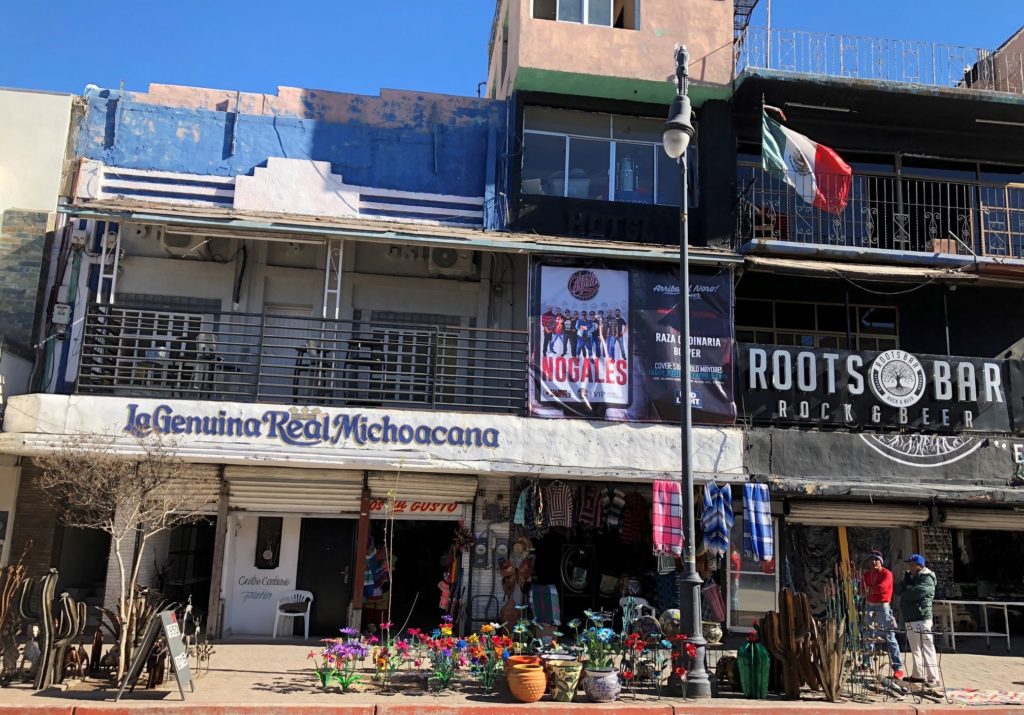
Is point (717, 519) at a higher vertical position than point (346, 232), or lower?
lower

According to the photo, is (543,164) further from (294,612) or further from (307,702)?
(307,702)

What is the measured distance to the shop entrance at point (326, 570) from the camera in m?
14.0

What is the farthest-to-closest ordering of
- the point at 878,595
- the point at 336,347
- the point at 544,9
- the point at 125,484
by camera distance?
the point at 544,9 → the point at 336,347 → the point at 878,595 → the point at 125,484

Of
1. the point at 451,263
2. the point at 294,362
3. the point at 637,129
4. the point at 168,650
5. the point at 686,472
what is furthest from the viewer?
the point at 637,129

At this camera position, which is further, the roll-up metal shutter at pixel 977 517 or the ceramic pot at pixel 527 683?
the roll-up metal shutter at pixel 977 517

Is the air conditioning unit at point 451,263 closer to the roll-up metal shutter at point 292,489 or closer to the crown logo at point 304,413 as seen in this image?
the crown logo at point 304,413

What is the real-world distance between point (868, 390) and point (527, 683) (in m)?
8.11

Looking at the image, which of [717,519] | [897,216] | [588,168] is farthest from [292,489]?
[897,216]

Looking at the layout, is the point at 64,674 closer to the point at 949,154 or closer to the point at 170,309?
the point at 170,309

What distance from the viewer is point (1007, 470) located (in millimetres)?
13859

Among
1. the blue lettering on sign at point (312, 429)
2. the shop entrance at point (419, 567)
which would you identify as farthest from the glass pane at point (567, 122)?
the shop entrance at point (419, 567)

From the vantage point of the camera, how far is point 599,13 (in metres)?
15.6

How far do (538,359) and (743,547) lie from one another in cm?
Answer: 434

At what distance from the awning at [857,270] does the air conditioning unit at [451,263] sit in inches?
196
